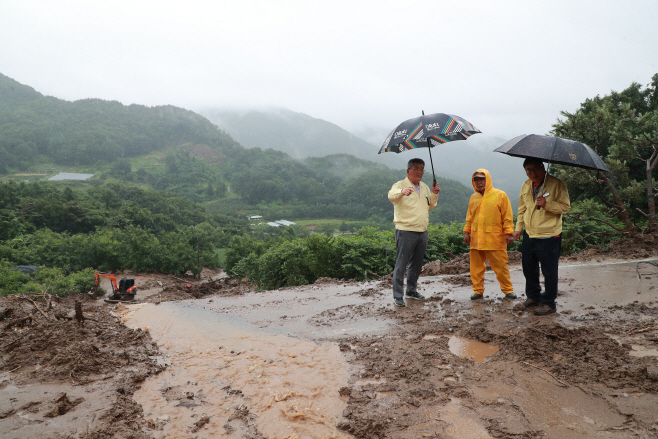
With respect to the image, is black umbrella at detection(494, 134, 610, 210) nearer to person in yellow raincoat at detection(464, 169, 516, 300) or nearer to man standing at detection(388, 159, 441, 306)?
person in yellow raincoat at detection(464, 169, 516, 300)

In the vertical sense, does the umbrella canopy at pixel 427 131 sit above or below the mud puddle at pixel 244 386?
above

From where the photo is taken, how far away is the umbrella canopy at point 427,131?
491cm

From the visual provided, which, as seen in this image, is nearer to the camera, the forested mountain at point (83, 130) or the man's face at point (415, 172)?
the man's face at point (415, 172)

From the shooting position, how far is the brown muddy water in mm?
2344

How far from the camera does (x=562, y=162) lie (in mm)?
3789

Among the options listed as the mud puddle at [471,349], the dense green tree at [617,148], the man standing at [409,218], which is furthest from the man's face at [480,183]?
the dense green tree at [617,148]

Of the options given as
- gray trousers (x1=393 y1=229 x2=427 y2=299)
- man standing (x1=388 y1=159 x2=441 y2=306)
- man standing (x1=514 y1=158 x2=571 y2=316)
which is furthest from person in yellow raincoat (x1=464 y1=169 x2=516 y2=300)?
gray trousers (x1=393 y1=229 x2=427 y2=299)

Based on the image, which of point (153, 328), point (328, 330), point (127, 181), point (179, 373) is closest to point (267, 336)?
point (328, 330)

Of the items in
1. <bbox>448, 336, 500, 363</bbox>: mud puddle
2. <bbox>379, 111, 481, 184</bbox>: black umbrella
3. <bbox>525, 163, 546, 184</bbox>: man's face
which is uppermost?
<bbox>379, 111, 481, 184</bbox>: black umbrella

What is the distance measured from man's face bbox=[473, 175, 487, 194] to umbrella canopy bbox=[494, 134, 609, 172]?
0.74 meters

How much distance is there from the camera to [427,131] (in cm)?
492

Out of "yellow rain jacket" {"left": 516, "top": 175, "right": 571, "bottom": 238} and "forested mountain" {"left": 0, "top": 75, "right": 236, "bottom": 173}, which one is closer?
"yellow rain jacket" {"left": 516, "top": 175, "right": 571, "bottom": 238}

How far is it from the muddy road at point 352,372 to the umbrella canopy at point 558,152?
153 cm

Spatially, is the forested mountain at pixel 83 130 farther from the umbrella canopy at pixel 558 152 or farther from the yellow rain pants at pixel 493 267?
the umbrella canopy at pixel 558 152
